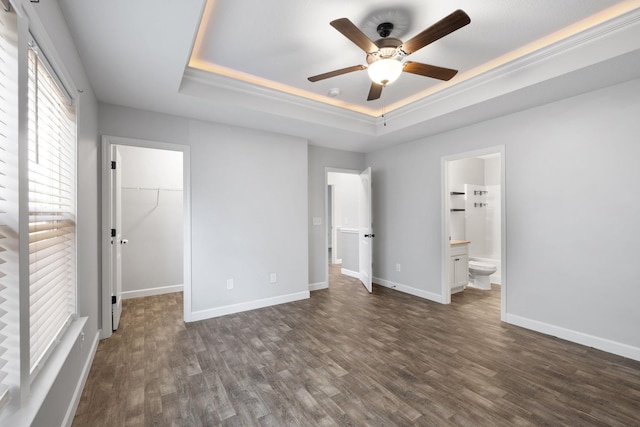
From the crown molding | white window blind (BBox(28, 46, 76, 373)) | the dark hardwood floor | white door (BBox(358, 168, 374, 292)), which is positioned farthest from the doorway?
white window blind (BBox(28, 46, 76, 373))

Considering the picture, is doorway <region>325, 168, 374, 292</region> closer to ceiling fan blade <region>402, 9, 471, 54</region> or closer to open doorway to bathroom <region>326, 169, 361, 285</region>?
open doorway to bathroom <region>326, 169, 361, 285</region>

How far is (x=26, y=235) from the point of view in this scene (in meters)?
1.19

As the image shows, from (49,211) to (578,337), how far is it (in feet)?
14.4

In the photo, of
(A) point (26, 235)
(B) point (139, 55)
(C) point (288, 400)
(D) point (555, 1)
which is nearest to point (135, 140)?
(B) point (139, 55)

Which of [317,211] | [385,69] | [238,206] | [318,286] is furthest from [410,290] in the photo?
[385,69]

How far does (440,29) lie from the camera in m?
1.78

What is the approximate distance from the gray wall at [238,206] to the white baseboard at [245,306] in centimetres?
1

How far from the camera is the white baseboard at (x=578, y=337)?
2.54 meters

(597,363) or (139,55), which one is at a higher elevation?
(139,55)

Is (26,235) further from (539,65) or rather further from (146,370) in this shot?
(539,65)

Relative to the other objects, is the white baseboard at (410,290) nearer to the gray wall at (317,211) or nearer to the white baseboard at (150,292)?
the gray wall at (317,211)

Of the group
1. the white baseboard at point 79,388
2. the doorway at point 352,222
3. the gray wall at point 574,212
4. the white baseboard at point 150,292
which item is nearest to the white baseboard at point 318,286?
the doorway at point 352,222

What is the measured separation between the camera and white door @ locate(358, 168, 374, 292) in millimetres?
4695

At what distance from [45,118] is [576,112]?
427cm
